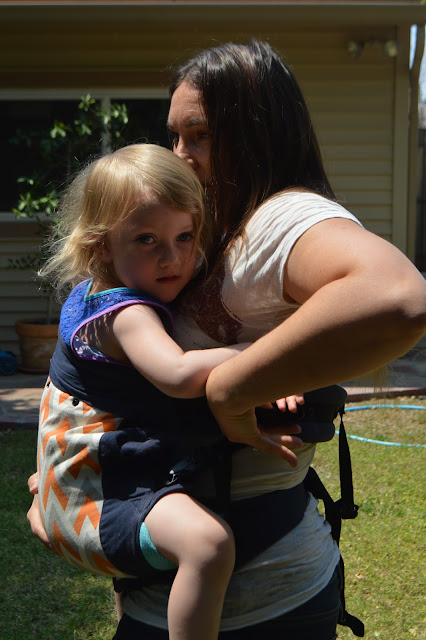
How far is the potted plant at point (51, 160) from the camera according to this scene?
7.69 m

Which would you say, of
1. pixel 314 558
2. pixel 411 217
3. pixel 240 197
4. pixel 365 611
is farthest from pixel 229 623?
pixel 411 217

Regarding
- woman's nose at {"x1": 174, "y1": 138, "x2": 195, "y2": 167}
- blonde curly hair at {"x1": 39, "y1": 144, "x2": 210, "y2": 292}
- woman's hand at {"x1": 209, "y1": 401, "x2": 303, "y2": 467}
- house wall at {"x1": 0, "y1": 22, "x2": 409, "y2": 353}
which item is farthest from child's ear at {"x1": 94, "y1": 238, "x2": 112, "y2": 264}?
house wall at {"x1": 0, "y1": 22, "x2": 409, "y2": 353}

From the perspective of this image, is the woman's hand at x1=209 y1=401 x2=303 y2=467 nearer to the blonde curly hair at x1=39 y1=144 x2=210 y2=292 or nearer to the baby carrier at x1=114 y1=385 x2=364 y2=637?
the baby carrier at x1=114 y1=385 x2=364 y2=637

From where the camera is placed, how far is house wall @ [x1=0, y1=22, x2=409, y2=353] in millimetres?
8211

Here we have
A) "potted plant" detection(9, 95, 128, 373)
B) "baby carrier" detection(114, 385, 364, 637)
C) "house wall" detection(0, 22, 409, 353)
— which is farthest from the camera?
"house wall" detection(0, 22, 409, 353)

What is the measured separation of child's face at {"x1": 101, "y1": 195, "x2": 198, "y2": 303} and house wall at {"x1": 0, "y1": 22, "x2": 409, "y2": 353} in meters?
6.71

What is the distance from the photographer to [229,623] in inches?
58.1

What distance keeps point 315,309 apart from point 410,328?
0.45 ft

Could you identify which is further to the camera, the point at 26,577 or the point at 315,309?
the point at 26,577

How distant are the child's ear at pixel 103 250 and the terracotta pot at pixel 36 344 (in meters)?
6.16

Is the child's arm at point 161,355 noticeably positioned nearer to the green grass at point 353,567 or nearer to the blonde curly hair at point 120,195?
the blonde curly hair at point 120,195

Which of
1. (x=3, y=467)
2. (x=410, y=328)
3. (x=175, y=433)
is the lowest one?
(x=3, y=467)

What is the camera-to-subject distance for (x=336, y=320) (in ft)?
3.54

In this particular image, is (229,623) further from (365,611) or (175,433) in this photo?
(365,611)
